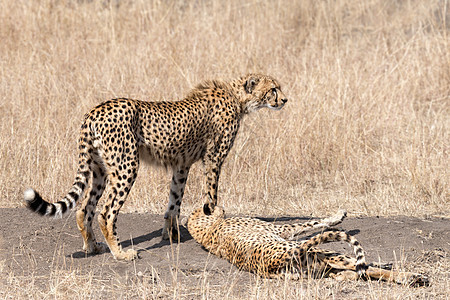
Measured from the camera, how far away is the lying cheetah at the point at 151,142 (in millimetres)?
4188

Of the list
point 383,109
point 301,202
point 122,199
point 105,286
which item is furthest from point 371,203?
point 105,286

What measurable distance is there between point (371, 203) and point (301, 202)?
0.57 m

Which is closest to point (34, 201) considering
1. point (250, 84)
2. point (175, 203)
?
point (175, 203)

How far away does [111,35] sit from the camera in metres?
8.41

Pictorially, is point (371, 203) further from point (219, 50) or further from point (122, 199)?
point (219, 50)

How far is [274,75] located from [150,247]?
3.52 metres

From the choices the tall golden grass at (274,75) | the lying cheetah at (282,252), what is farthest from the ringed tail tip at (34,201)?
the tall golden grass at (274,75)

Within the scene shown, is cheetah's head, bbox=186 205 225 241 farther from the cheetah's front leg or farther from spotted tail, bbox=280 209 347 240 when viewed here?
spotted tail, bbox=280 209 347 240

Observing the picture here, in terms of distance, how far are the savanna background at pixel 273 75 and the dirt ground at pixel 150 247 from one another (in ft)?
1.12

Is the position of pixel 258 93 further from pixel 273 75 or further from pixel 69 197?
pixel 273 75

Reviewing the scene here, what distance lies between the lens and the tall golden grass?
5844mm

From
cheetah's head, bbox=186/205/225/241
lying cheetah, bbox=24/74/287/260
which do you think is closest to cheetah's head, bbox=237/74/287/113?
lying cheetah, bbox=24/74/287/260

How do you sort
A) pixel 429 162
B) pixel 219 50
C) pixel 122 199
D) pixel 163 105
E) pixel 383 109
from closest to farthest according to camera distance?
pixel 122 199
pixel 163 105
pixel 429 162
pixel 383 109
pixel 219 50

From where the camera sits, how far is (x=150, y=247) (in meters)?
4.59
